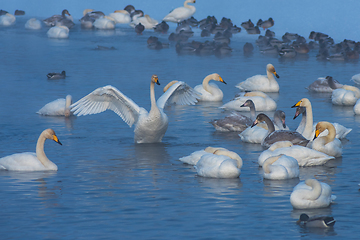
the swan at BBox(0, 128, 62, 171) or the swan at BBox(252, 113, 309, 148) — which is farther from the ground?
the swan at BBox(252, 113, 309, 148)

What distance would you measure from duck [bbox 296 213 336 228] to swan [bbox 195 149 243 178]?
9.13 feet

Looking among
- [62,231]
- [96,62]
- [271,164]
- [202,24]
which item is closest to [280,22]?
[202,24]

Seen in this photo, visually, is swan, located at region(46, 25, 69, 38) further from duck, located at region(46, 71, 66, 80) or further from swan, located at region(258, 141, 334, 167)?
swan, located at region(258, 141, 334, 167)

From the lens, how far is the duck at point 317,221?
30.8 ft

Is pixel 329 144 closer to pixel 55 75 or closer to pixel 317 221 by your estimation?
pixel 317 221

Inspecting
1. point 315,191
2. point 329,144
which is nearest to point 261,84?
point 329,144

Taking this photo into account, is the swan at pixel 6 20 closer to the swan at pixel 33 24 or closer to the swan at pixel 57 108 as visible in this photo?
the swan at pixel 33 24

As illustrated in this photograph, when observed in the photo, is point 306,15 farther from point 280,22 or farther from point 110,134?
point 110,134

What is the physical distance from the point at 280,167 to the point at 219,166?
1.10m

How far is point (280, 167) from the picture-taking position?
12102 mm

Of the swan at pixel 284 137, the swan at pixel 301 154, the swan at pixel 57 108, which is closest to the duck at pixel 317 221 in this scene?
the swan at pixel 301 154

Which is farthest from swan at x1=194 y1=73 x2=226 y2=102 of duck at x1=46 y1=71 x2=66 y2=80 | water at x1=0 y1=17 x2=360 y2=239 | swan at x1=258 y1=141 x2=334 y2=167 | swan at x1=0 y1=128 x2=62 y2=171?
swan at x1=0 y1=128 x2=62 y2=171

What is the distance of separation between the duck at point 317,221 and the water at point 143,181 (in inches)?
5.1

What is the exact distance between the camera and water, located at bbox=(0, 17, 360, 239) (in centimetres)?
962
